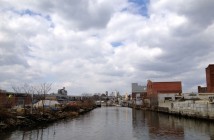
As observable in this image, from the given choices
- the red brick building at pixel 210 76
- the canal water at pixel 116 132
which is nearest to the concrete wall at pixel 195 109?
the canal water at pixel 116 132

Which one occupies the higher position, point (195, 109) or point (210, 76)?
point (210, 76)

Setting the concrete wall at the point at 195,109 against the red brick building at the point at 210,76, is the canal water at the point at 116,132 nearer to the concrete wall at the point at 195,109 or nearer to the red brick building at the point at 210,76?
the concrete wall at the point at 195,109

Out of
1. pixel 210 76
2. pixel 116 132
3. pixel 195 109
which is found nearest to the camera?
pixel 116 132

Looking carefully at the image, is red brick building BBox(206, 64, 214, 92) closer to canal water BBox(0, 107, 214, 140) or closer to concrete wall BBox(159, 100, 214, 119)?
concrete wall BBox(159, 100, 214, 119)

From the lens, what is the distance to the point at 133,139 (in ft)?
106

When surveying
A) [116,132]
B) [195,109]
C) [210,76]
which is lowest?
[116,132]

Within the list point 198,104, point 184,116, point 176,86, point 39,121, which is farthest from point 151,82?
point 39,121

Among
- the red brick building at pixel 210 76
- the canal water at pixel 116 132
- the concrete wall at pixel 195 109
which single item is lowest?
the canal water at pixel 116 132

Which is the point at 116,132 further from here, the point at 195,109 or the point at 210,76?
the point at 210,76

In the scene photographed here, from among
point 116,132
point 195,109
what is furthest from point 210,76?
point 116,132

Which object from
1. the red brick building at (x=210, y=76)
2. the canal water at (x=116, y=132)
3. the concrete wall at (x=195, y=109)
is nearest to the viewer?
the canal water at (x=116, y=132)

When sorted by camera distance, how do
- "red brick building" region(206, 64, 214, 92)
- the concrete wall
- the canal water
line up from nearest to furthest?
1. the canal water
2. the concrete wall
3. "red brick building" region(206, 64, 214, 92)

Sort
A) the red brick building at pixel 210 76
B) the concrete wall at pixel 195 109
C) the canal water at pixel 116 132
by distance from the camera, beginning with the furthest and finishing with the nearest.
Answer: the red brick building at pixel 210 76, the concrete wall at pixel 195 109, the canal water at pixel 116 132

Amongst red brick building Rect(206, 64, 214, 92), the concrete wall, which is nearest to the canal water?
the concrete wall
